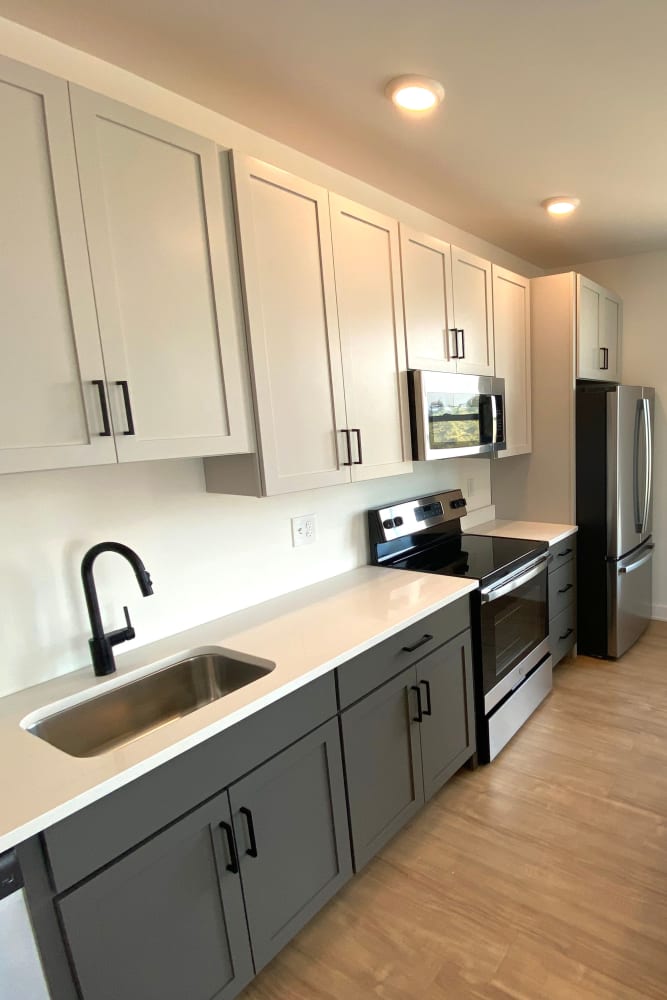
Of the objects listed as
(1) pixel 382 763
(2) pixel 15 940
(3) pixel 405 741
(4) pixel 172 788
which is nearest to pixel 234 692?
(4) pixel 172 788

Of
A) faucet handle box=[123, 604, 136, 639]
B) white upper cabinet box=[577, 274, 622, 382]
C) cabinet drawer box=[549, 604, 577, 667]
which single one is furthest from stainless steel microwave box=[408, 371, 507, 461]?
faucet handle box=[123, 604, 136, 639]

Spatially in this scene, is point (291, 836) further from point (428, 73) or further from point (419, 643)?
point (428, 73)

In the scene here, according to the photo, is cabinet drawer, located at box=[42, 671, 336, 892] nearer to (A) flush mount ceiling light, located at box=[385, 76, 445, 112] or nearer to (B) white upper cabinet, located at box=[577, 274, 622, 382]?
(A) flush mount ceiling light, located at box=[385, 76, 445, 112]

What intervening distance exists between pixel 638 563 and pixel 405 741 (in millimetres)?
2331

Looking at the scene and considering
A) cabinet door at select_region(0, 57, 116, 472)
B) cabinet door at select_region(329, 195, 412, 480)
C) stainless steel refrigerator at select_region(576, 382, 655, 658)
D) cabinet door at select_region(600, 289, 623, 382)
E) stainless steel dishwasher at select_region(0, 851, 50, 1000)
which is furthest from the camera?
cabinet door at select_region(600, 289, 623, 382)

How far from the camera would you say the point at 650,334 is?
3.74 metres

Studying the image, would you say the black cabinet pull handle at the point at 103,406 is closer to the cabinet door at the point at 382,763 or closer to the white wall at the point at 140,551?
the white wall at the point at 140,551

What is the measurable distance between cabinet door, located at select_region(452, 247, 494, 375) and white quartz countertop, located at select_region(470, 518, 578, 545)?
94cm

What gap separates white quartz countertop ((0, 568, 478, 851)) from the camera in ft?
3.39

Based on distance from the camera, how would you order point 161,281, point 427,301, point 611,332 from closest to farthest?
1. point 161,281
2. point 427,301
3. point 611,332

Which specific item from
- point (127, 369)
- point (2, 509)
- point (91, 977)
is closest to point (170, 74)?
point (127, 369)

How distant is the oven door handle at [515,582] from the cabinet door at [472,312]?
39.7 inches

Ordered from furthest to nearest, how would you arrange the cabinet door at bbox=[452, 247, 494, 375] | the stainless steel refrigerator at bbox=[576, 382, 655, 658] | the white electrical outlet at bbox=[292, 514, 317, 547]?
1. the stainless steel refrigerator at bbox=[576, 382, 655, 658]
2. the cabinet door at bbox=[452, 247, 494, 375]
3. the white electrical outlet at bbox=[292, 514, 317, 547]

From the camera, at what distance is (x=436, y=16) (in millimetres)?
1377
